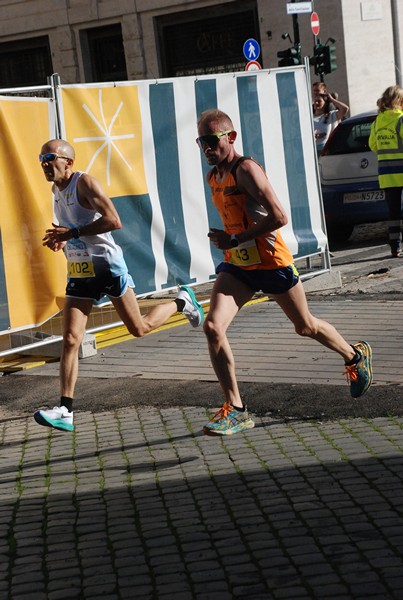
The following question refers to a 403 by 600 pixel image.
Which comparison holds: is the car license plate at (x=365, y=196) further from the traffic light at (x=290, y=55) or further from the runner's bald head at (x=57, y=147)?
the traffic light at (x=290, y=55)

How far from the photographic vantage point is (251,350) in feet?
30.4

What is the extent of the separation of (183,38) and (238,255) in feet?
87.6

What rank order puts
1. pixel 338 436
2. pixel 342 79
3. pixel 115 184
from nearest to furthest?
pixel 338 436 → pixel 115 184 → pixel 342 79

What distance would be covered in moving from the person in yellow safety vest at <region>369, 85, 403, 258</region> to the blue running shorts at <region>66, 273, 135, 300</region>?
658 centimetres

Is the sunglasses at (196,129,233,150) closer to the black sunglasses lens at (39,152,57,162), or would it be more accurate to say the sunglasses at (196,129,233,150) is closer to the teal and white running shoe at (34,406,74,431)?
the black sunglasses lens at (39,152,57,162)

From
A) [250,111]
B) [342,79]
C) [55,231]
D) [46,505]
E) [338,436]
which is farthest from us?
[342,79]

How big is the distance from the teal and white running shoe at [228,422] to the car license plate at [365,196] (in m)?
9.07

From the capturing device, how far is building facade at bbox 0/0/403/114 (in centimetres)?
2970

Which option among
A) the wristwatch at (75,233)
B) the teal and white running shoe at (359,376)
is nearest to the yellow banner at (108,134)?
the wristwatch at (75,233)

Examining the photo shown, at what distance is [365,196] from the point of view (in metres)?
15.7

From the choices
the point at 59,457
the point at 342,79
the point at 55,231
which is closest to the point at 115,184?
the point at 55,231

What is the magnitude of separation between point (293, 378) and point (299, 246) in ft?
12.7

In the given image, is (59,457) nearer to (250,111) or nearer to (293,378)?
(293,378)

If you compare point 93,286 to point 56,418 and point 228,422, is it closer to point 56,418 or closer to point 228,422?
point 56,418
